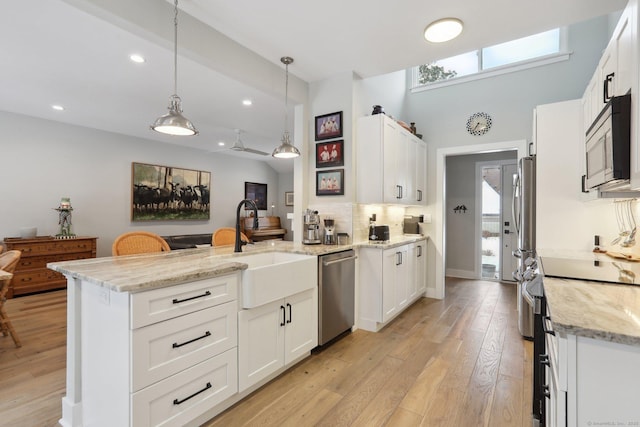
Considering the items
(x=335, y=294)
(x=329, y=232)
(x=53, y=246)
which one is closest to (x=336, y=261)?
(x=335, y=294)

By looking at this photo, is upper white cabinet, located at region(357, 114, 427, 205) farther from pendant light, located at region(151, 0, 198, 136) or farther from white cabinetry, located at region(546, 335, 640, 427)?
white cabinetry, located at region(546, 335, 640, 427)

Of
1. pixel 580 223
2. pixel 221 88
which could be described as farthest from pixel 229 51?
pixel 580 223

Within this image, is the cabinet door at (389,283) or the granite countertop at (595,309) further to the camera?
the cabinet door at (389,283)

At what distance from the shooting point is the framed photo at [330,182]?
3414mm

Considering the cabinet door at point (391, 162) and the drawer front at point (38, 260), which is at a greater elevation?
the cabinet door at point (391, 162)

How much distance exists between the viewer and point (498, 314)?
12.3 feet

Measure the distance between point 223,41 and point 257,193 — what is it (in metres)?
6.24

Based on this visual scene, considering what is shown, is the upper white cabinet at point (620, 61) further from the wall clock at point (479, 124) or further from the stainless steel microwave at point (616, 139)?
the wall clock at point (479, 124)

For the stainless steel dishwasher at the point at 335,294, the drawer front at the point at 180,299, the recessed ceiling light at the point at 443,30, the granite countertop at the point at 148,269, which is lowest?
the stainless steel dishwasher at the point at 335,294

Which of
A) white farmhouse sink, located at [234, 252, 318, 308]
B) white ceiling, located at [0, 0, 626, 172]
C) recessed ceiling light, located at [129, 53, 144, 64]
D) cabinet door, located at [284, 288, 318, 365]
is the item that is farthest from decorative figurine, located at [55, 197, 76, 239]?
cabinet door, located at [284, 288, 318, 365]

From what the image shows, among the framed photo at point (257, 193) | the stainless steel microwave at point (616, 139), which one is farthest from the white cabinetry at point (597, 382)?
the framed photo at point (257, 193)

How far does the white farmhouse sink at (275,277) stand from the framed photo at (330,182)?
3.33ft

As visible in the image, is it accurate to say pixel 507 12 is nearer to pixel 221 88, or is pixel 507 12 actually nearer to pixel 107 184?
pixel 221 88

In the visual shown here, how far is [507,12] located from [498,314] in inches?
126
